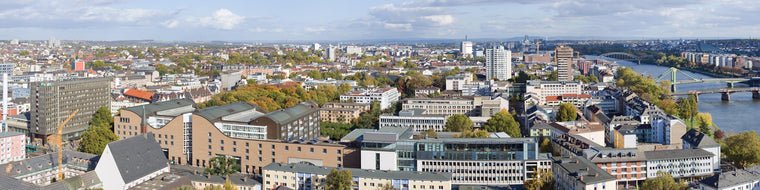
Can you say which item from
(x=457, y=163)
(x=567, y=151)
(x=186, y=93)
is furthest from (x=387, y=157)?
(x=186, y=93)

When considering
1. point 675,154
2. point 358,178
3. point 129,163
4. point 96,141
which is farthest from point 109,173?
point 675,154

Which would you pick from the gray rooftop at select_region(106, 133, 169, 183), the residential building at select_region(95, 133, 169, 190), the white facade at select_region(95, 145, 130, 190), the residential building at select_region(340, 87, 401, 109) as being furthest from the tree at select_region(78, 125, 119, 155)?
the residential building at select_region(340, 87, 401, 109)

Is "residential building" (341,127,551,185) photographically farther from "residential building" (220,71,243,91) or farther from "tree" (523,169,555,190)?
"residential building" (220,71,243,91)

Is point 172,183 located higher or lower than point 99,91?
lower

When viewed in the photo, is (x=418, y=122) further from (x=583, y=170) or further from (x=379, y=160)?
(x=583, y=170)

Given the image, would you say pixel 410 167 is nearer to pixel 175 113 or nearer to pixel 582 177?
pixel 582 177

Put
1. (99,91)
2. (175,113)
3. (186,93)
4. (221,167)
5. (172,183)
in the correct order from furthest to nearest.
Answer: (186,93) → (99,91) → (175,113) → (221,167) → (172,183)
